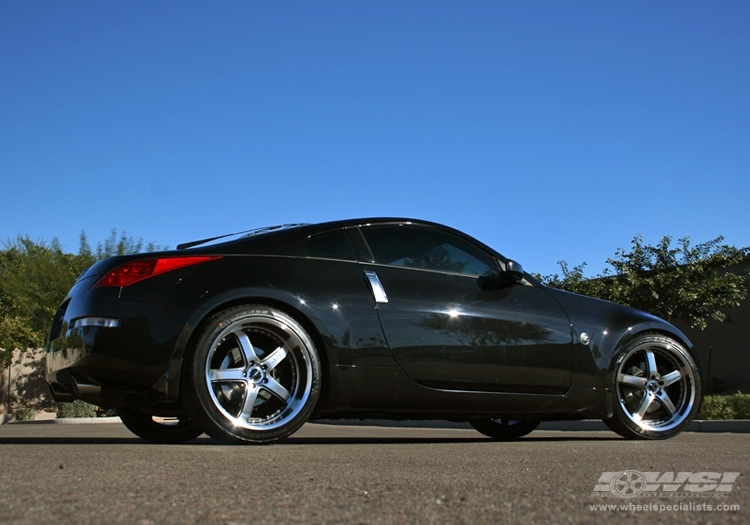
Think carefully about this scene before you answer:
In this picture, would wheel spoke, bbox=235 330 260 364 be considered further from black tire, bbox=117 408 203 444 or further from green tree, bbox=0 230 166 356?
green tree, bbox=0 230 166 356

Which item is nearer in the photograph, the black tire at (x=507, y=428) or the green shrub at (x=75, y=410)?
the black tire at (x=507, y=428)

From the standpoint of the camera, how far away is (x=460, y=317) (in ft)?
17.8

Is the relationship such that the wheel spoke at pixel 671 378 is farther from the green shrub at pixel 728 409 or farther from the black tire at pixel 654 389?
the green shrub at pixel 728 409

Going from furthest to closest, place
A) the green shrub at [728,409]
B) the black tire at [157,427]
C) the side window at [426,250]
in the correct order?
the green shrub at [728,409], the black tire at [157,427], the side window at [426,250]

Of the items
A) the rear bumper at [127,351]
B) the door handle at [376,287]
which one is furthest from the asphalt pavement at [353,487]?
the door handle at [376,287]

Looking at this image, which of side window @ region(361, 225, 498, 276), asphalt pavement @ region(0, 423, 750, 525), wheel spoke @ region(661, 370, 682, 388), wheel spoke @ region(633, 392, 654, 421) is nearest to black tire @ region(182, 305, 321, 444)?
asphalt pavement @ region(0, 423, 750, 525)

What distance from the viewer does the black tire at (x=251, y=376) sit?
183 inches

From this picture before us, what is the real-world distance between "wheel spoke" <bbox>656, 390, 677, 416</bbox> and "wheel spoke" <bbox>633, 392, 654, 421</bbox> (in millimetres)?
73

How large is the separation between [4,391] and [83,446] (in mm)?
27340

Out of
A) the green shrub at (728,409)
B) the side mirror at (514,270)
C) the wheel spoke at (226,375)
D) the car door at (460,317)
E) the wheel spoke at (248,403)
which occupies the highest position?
the side mirror at (514,270)

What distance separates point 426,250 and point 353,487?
10.1 ft

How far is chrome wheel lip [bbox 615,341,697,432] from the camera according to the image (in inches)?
240

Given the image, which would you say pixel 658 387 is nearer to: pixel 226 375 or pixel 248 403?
pixel 248 403

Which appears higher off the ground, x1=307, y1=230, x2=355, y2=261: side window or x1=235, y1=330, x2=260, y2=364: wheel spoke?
x1=307, y1=230, x2=355, y2=261: side window
